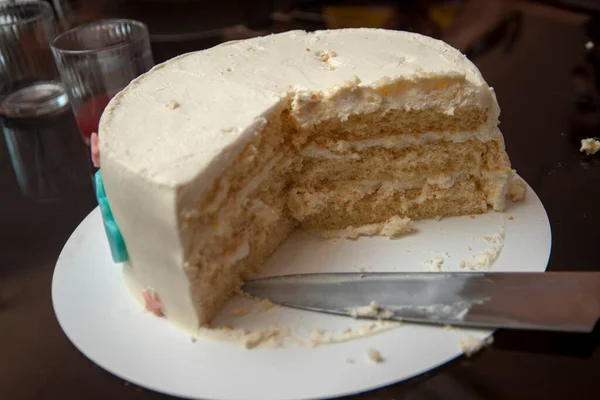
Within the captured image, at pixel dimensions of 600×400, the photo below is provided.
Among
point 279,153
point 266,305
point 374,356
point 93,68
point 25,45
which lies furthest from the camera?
point 25,45

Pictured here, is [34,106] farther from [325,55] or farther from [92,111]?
[325,55]

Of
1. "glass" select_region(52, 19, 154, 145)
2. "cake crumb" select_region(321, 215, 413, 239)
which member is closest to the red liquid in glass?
"glass" select_region(52, 19, 154, 145)

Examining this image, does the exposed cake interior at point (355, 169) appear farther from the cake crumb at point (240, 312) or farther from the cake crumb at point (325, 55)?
the cake crumb at point (325, 55)

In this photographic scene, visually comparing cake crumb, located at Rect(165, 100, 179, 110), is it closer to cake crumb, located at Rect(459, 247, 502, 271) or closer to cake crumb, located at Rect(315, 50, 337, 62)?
cake crumb, located at Rect(315, 50, 337, 62)

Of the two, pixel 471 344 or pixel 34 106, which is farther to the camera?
pixel 34 106

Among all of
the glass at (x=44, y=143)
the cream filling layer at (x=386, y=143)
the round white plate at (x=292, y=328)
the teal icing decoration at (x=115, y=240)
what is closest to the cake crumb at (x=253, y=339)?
the round white plate at (x=292, y=328)

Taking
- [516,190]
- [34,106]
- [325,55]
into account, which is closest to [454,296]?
[516,190]
